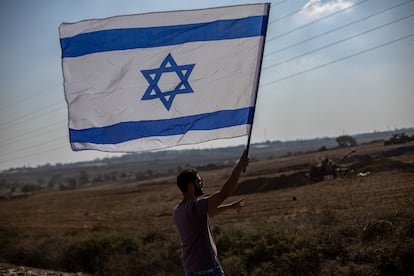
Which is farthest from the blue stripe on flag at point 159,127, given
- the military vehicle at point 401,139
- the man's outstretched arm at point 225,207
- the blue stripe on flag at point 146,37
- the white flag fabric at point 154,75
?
the military vehicle at point 401,139

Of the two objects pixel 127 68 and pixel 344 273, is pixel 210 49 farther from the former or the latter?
pixel 344 273

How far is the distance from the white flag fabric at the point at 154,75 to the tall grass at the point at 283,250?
5265 millimetres

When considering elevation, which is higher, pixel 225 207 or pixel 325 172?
pixel 225 207

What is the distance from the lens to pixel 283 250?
419 inches

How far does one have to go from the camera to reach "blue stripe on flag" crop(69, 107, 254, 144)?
211 inches

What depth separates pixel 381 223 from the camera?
34.6 ft

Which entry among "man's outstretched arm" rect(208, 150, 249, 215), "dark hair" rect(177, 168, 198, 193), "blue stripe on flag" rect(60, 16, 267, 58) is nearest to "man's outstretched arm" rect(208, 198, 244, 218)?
"man's outstretched arm" rect(208, 150, 249, 215)

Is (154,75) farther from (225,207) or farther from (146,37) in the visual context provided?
(225,207)

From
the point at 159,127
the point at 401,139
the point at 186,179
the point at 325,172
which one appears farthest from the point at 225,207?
the point at 401,139

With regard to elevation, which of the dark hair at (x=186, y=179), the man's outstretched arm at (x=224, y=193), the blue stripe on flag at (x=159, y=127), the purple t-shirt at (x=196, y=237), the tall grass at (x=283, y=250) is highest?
the blue stripe on flag at (x=159, y=127)

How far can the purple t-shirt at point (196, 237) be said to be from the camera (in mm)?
3857

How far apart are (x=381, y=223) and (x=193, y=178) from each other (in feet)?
26.0

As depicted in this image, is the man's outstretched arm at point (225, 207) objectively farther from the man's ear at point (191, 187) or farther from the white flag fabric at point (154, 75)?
the white flag fabric at point (154, 75)

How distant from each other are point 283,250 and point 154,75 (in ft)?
21.1
